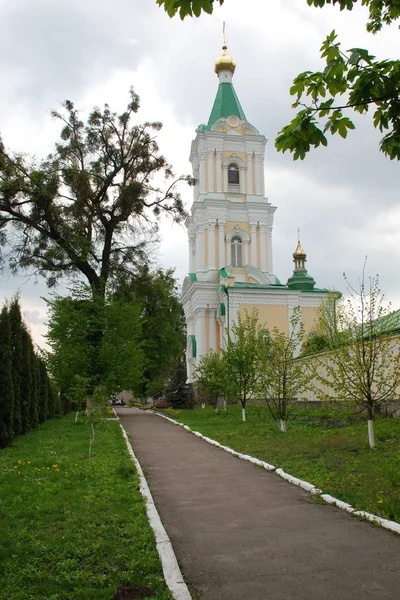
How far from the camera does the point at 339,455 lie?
10.3 m

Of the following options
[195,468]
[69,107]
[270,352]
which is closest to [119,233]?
[69,107]

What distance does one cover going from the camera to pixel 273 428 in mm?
16641

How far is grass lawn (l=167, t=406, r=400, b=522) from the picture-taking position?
7.16m

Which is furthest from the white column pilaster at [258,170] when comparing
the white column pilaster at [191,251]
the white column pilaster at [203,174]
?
the white column pilaster at [191,251]

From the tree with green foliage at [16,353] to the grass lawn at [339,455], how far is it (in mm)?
5543

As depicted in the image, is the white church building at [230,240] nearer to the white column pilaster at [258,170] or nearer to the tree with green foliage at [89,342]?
the white column pilaster at [258,170]

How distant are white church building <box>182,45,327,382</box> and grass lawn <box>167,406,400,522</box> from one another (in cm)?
1941

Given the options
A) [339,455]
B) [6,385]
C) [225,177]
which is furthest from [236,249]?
[339,455]

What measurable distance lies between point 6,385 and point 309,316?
2709 centimetres

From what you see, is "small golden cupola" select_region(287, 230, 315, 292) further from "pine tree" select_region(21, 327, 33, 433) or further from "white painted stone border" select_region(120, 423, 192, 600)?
"white painted stone border" select_region(120, 423, 192, 600)

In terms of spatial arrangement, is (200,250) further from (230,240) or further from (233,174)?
(233,174)

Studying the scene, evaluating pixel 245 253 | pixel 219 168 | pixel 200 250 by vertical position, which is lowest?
pixel 245 253

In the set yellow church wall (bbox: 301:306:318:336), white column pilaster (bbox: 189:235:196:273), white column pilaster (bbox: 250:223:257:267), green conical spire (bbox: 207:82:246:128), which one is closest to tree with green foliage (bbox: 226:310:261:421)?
yellow church wall (bbox: 301:306:318:336)

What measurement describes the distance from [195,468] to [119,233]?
60.0ft
